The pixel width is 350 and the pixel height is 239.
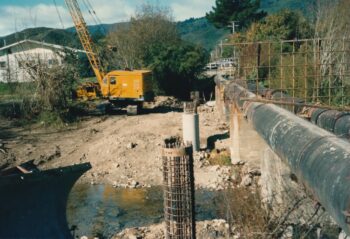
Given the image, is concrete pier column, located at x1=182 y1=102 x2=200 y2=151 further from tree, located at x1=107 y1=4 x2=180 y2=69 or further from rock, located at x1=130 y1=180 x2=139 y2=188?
tree, located at x1=107 y1=4 x2=180 y2=69

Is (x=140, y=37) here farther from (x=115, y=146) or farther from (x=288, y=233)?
(x=288, y=233)

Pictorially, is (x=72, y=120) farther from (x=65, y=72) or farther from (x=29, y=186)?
(x=29, y=186)

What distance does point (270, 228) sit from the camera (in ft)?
→ 33.6

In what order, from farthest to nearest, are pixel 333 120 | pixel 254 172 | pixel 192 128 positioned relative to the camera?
pixel 192 128, pixel 254 172, pixel 333 120

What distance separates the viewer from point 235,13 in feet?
175

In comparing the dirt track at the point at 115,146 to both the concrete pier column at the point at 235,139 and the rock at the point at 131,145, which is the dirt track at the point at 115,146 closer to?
the rock at the point at 131,145

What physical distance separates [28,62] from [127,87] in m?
5.91

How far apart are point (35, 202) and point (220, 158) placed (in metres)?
10.1

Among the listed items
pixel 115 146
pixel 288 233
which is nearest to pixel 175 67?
pixel 115 146

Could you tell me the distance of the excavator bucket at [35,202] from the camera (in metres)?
8.57

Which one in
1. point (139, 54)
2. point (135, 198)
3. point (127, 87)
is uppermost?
A: point (139, 54)

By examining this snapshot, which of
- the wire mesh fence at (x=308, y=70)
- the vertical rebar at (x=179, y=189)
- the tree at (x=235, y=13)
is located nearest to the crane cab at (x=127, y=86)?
the wire mesh fence at (x=308, y=70)

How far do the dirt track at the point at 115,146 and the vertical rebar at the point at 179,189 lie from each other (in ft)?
31.9

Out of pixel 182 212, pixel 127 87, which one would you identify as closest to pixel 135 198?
pixel 182 212
